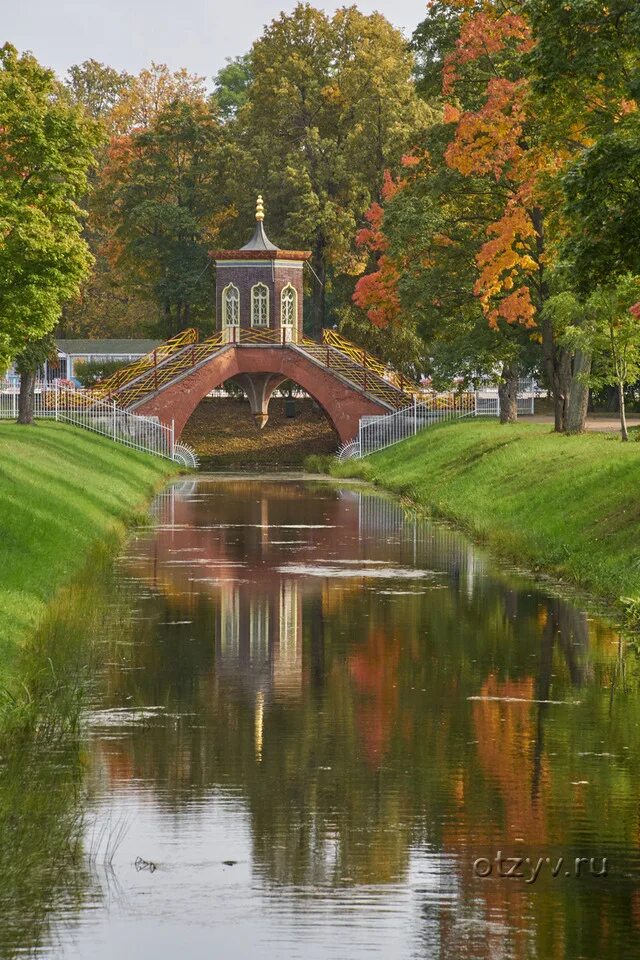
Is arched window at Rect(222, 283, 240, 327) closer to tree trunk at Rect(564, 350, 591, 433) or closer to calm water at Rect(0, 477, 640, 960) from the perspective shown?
tree trunk at Rect(564, 350, 591, 433)

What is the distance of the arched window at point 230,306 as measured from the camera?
71.6 m

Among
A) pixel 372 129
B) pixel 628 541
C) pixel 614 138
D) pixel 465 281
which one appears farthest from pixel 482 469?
pixel 372 129

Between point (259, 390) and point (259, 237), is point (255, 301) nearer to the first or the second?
point (259, 237)

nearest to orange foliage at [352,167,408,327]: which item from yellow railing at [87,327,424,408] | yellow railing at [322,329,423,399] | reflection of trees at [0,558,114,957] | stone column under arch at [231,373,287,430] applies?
yellow railing at [87,327,424,408]

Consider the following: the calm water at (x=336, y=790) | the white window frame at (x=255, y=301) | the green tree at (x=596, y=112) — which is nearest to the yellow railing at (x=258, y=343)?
the white window frame at (x=255, y=301)

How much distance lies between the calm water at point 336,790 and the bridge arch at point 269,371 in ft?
145

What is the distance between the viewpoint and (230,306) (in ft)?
236

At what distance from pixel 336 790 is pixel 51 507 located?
19.2 meters

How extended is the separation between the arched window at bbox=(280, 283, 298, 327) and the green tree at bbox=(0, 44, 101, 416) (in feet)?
108

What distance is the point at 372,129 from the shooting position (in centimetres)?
7244

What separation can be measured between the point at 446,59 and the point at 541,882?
125ft

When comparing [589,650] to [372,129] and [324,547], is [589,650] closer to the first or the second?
[324,547]

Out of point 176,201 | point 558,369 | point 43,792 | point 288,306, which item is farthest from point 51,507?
point 176,201

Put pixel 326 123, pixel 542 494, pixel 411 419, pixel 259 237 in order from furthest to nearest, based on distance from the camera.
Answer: pixel 326 123 < pixel 259 237 < pixel 411 419 < pixel 542 494
